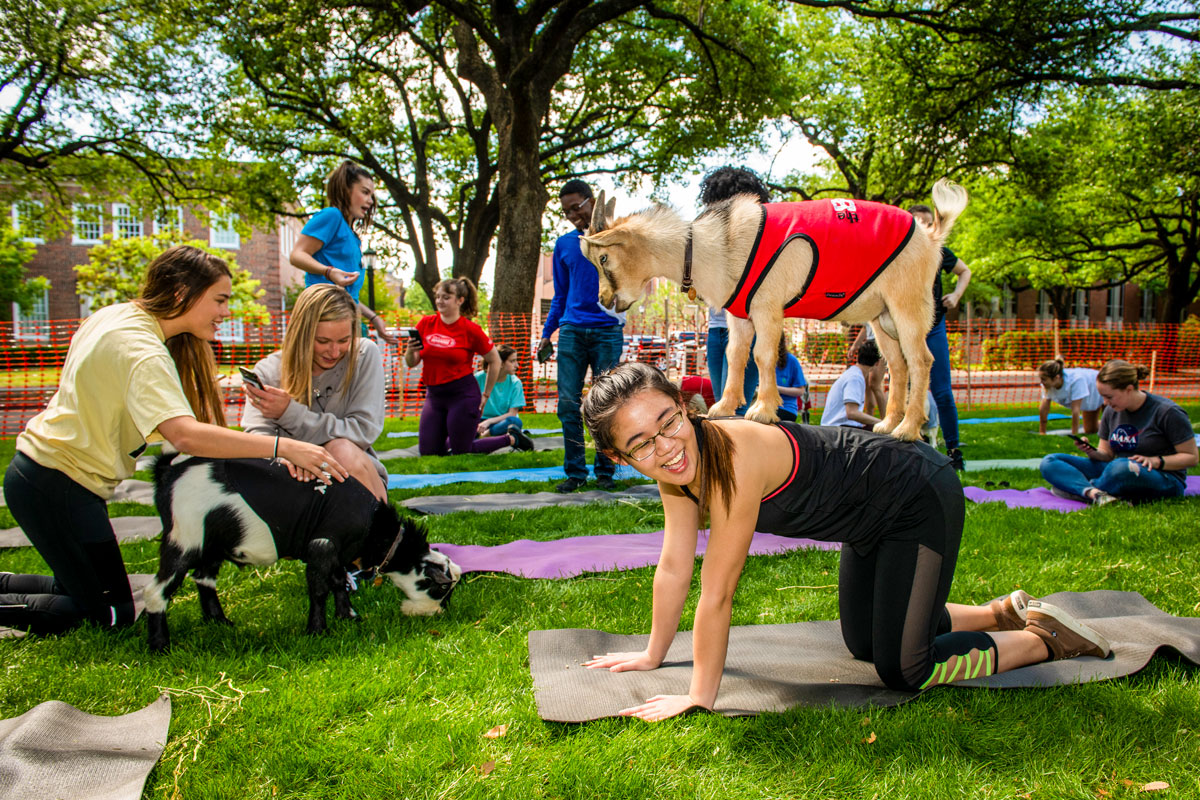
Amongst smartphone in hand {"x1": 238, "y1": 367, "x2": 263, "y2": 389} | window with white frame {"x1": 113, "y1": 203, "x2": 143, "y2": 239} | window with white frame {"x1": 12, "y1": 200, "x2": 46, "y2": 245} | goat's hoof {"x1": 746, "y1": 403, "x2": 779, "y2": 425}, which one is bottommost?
goat's hoof {"x1": 746, "y1": 403, "x2": 779, "y2": 425}

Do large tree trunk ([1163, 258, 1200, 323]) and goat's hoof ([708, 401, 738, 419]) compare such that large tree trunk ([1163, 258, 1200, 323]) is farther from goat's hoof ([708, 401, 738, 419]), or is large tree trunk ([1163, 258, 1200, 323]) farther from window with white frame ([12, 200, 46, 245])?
window with white frame ([12, 200, 46, 245])

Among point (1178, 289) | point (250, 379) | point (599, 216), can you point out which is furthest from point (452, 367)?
point (1178, 289)

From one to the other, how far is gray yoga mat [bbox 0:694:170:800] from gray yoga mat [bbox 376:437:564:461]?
18.6 feet

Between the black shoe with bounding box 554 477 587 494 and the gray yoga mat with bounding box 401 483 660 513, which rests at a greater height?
the black shoe with bounding box 554 477 587 494

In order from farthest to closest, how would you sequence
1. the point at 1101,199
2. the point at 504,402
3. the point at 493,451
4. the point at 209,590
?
the point at 1101,199
the point at 504,402
the point at 493,451
the point at 209,590

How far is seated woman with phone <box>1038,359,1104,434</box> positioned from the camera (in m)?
9.81

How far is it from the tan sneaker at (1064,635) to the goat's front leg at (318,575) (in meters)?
2.95

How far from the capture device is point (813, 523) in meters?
2.60

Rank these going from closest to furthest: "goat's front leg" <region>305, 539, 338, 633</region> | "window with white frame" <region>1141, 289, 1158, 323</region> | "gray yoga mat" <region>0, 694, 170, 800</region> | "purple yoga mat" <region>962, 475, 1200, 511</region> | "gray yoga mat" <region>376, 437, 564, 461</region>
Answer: "gray yoga mat" <region>0, 694, 170, 800</region> < "goat's front leg" <region>305, 539, 338, 633</region> < "purple yoga mat" <region>962, 475, 1200, 511</region> < "gray yoga mat" <region>376, 437, 564, 461</region> < "window with white frame" <region>1141, 289, 1158, 323</region>

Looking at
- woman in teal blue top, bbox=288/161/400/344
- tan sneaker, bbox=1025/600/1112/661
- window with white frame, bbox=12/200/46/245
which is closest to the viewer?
tan sneaker, bbox=1025/600/1112/661

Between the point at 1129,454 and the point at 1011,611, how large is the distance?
373cm

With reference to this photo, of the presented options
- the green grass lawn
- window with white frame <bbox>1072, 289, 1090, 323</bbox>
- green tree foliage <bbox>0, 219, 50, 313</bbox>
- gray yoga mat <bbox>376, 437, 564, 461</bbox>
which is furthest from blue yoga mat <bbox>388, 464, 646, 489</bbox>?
window with white frame <bbox>1072, 289, 1090, 323</bbox>

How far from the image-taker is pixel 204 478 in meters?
3.10

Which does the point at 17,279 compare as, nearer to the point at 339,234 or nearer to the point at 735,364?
the point at 339,234
